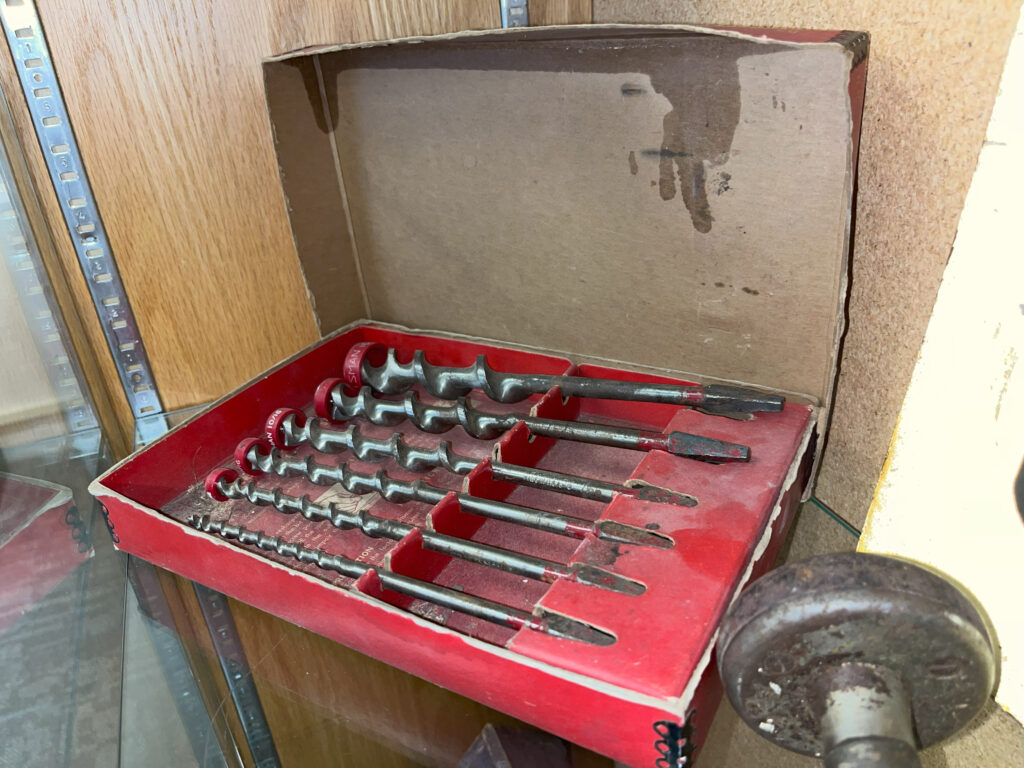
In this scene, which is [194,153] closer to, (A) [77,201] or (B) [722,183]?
(A) [77,201]

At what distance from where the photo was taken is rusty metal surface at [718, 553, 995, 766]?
0.50 meters

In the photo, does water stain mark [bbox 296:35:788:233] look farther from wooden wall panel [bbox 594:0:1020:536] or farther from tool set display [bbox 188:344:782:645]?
tool set display [bbox 188:344:782:645]

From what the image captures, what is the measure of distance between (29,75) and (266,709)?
789mm

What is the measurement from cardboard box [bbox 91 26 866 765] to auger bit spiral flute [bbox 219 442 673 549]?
17 millimetres

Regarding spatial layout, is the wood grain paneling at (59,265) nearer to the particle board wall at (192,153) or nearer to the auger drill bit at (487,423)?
the particle board wall at (192,153)

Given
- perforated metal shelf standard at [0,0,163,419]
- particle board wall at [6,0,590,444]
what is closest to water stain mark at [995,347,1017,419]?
particle board wall at [6,0,590,444]

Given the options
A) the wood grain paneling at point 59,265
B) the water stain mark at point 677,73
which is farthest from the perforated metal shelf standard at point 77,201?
the water stain mark at point 677,73

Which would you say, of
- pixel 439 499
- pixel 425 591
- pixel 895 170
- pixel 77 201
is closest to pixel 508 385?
pixel 439 499

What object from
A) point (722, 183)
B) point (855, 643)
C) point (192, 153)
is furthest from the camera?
point (192, 153)

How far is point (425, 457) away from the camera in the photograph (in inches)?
35.3

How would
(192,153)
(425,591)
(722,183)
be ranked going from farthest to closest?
(192,153), (722,183), (425,591)

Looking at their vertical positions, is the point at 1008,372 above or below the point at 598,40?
below

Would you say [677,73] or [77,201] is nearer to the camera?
[677,73]

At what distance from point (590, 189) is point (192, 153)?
54 cm
